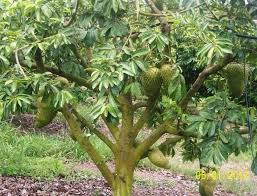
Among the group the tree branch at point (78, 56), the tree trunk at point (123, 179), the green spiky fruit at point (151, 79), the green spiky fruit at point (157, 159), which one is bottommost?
the tree trunk at point (123, 179)

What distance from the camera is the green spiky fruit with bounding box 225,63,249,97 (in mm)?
2277

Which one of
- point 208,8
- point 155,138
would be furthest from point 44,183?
point 208,8

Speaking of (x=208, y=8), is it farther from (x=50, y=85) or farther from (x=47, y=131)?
(x=47, y=131)

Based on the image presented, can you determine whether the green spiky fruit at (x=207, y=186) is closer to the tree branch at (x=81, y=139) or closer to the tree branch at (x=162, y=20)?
the tree branch at (x=81, y=139)

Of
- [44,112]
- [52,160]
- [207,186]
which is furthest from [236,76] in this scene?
[52,160]

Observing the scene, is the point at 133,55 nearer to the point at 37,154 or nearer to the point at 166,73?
the point at 166,73

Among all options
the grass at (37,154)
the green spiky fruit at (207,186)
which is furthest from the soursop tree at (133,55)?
the grass at (37,154)

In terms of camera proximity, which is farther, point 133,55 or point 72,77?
point 72,77

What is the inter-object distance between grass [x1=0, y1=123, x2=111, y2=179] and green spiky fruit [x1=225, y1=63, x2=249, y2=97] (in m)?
2.87

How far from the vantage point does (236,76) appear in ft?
7.52

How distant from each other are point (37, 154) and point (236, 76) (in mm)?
4058

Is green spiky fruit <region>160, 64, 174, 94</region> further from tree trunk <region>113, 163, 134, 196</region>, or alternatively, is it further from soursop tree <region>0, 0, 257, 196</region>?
tree trunk <region>113, 163, 134, 196</region>

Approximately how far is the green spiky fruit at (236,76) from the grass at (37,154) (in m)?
2.87

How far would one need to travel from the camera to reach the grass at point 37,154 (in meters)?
4.93
